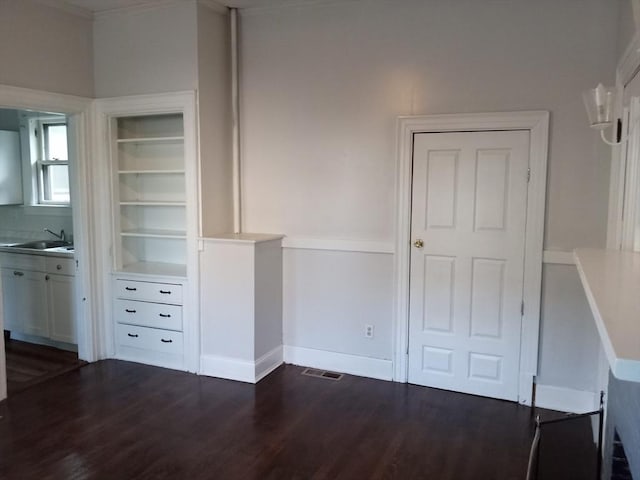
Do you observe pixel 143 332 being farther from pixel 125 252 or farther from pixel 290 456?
pixel 290 456

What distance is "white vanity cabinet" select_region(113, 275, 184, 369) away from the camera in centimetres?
422

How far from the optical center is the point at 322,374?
4168mm

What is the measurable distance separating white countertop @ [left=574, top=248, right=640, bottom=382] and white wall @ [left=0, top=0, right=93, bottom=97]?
3.75 meters

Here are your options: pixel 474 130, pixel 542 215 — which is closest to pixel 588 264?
pixel 542 215

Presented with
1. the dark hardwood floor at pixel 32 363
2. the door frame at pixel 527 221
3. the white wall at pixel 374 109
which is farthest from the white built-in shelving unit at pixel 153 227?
the door frame at pixel 527 221

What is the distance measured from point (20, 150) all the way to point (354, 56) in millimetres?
3700

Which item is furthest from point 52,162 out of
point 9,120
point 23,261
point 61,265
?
point 61,265

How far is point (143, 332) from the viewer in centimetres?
435

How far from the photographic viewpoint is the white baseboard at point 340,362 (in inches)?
161

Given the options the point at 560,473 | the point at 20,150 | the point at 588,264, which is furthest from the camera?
the point at 20,150

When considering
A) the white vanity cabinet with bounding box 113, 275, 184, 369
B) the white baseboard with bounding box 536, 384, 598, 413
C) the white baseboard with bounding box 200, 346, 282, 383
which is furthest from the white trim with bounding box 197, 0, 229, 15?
the white baseboard with bounding box 536, 384, 598, 413

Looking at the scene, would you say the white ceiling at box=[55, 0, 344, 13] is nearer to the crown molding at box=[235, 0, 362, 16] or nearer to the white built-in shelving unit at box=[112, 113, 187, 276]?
the crown molding at box=[235, 0, 362, 16]

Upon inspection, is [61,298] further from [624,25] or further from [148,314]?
[624,25]

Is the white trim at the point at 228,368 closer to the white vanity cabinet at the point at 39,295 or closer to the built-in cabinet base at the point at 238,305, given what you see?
the built-in cabinet base at the point at 238,305
